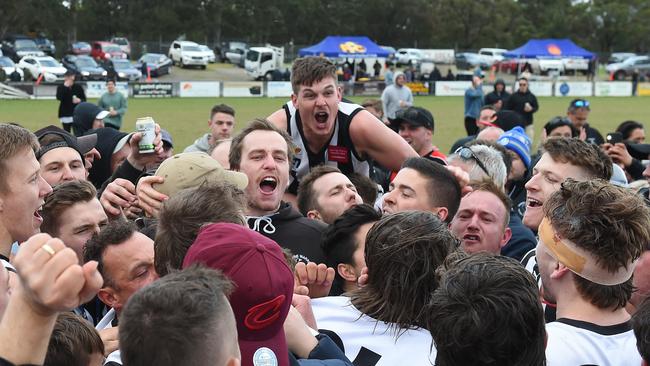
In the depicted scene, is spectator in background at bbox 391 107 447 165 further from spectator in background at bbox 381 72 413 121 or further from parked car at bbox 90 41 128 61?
parked car at bbox 90 41 128 61

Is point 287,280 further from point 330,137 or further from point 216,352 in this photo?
point 330,137

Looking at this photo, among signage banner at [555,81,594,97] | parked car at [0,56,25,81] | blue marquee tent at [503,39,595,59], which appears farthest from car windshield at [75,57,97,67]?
blue marquee tent at [503,39,595,59]

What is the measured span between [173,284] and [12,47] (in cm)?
6460

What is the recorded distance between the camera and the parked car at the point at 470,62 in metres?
74.1

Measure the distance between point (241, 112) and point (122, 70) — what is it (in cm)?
1932

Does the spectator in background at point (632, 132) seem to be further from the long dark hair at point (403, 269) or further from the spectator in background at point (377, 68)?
the spectator in background at point (377, 68)

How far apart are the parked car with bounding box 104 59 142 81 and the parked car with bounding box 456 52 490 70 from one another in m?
33.8

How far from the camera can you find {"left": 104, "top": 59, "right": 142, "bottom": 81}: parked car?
47.0m

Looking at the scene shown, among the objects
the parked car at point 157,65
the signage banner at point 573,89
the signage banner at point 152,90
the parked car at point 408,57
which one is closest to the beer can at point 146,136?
the signage banner at point 152,90

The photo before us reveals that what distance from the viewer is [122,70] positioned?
48781 millimetres

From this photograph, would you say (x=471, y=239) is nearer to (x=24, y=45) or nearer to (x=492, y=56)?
(x=24, y=45)

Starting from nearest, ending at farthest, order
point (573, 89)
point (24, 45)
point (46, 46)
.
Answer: point (573, 89) → point (24, 45) → point (46, 46)

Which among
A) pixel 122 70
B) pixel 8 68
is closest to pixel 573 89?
pixel 122 70

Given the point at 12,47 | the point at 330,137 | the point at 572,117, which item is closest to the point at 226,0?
the point at 12,47
